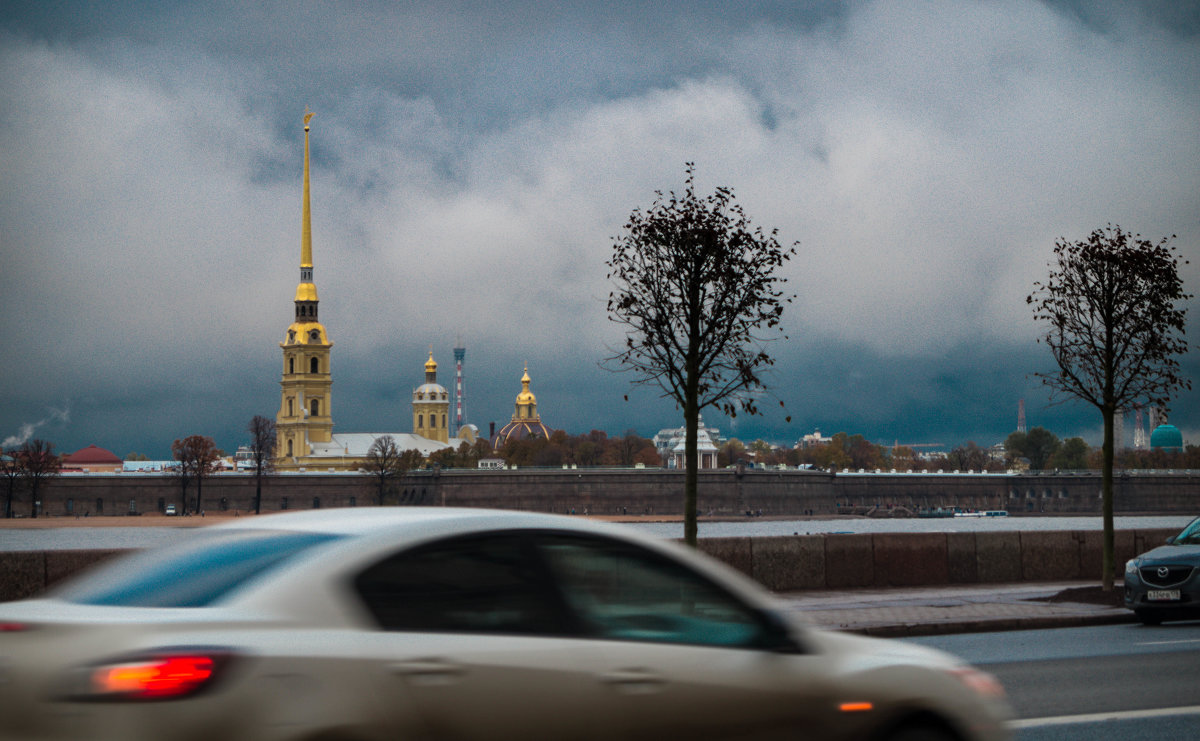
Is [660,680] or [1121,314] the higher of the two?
[1121,314]

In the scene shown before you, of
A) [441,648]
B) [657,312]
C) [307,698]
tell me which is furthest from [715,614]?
[657,312]

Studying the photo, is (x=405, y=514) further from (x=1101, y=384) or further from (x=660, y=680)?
(x=1101, y=384)

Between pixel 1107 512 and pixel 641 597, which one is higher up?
pixel 641 597

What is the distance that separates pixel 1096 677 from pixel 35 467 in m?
152

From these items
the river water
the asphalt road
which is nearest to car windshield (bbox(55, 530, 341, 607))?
the asphalt road

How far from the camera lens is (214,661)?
445cm

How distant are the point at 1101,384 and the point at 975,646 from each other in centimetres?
1000

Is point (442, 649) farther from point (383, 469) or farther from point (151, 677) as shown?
point (383, 469)

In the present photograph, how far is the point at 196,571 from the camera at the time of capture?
5043mm

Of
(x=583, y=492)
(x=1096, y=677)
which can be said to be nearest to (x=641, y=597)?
(x=1096, y=677)

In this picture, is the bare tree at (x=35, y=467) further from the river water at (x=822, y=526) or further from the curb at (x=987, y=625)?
the curb at (x=987, y=625)

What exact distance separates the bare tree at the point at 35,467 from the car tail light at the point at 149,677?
15561 centimetres

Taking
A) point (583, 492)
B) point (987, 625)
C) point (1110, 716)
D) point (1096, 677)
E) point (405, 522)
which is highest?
point (405, 522)

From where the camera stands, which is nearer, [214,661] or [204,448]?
[214,661]
